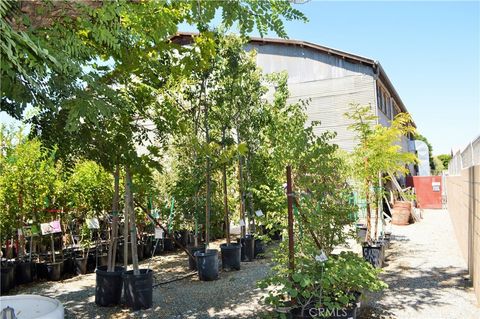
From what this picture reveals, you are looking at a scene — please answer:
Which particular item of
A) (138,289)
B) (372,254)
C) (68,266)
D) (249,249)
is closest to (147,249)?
(68,266)

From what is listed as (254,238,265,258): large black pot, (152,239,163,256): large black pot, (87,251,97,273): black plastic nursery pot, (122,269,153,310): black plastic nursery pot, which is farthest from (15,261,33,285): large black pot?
(254,238,265,258): large black pot

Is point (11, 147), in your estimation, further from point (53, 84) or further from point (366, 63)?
point (366, 63)

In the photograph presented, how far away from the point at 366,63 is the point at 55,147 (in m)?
15.7

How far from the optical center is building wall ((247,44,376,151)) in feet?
58.4

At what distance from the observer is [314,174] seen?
16.8 feet

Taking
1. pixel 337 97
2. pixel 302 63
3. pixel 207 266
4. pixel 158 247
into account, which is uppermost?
pixel 302 63

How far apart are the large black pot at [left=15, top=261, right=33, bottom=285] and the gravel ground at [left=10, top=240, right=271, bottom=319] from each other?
0.18m

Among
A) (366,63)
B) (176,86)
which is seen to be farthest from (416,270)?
(366,63)

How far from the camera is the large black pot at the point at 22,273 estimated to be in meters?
7.80

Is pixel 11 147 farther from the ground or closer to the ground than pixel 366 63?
closer to the ground

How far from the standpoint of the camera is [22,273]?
7.85 metres

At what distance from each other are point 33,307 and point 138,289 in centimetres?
393

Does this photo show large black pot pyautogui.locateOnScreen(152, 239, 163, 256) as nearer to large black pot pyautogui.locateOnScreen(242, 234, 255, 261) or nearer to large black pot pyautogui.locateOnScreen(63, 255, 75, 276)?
large black pot pyautogui.locateOnScreen(63, 255, 75, 276)

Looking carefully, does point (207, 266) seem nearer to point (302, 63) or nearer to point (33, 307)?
point (33, 307)
